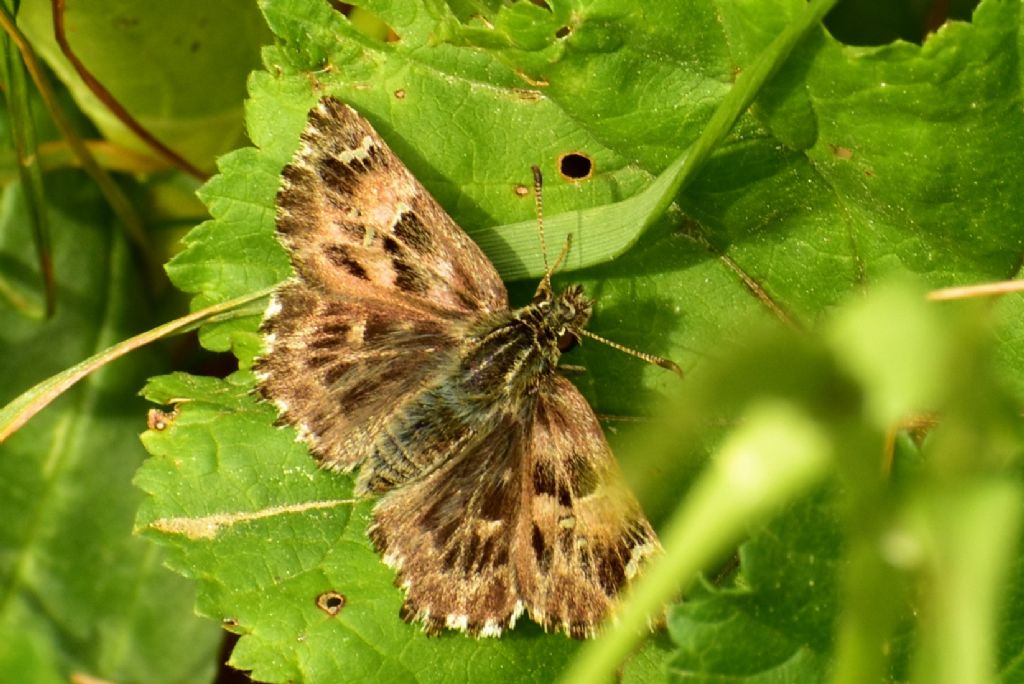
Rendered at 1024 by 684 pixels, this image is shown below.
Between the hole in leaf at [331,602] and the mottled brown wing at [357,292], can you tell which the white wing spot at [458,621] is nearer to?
the hole in leaf at [331,602]

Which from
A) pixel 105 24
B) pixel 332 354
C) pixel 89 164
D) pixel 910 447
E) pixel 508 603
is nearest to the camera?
pixel 910 447

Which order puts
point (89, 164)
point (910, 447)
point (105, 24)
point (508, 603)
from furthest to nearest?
point (89, 164), point (105, 24), point (508, 603), point (910, 447)

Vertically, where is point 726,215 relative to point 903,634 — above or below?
above

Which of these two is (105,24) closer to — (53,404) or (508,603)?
(53,404)

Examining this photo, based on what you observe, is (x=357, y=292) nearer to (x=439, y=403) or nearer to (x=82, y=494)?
(x=439, y=403)

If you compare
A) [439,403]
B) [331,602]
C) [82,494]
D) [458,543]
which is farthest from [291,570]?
[82,494]

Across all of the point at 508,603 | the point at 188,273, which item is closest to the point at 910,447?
the point at 508,603

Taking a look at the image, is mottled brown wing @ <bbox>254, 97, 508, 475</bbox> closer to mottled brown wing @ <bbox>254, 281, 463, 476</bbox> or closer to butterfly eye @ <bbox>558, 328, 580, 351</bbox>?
mottled brown wing @ <bbox>254, 281, 463, 476</bbox>

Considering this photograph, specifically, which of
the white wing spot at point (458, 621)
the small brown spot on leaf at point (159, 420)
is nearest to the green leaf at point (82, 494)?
the small brown spot on leaf at point (159, 420)
